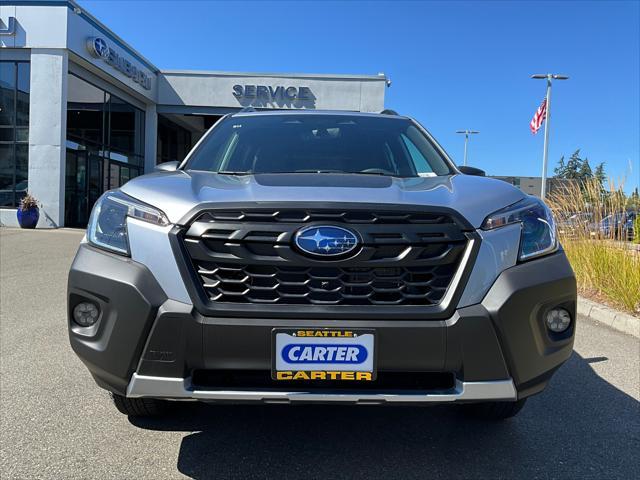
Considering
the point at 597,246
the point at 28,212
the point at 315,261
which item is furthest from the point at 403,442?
the point at 28,212

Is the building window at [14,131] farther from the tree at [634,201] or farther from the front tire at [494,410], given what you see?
the front tire at [494,410]

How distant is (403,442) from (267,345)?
1.05 m

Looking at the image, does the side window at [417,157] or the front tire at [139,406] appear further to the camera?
the side window at [417,157]

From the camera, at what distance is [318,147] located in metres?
3.25

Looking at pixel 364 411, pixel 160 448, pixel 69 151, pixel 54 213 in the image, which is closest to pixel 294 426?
pixel 364 411

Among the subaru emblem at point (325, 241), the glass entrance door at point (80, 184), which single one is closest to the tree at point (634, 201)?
the subaru emblem at point (325, 241)

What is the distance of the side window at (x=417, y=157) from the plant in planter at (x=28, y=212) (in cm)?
1385

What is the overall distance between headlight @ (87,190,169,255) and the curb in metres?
4.57

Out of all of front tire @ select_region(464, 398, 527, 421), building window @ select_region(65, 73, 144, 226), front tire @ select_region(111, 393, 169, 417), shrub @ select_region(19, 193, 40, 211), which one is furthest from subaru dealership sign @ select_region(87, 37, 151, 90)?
front tire @ select_region(464, 398, 527, 421)

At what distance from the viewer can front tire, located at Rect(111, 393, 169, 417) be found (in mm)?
2391

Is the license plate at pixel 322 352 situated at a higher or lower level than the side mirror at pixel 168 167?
lower

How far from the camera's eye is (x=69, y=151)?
15766 millimetres

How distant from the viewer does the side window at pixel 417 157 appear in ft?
10.1

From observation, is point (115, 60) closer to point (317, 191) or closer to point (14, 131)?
point (14, 131)
